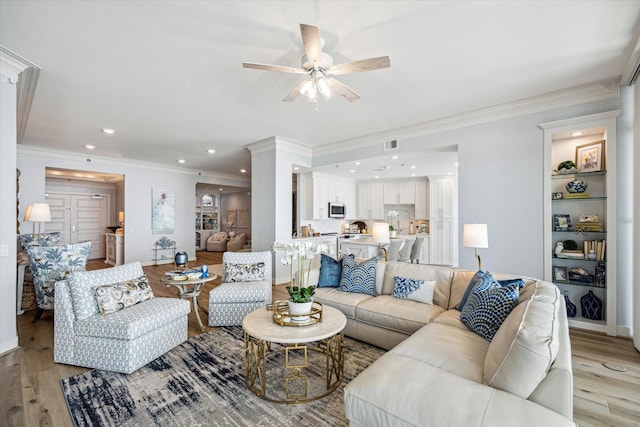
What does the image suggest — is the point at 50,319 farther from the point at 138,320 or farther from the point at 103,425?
the point at 103,425

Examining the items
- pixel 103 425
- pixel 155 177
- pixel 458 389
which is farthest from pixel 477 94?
pixel 155 177

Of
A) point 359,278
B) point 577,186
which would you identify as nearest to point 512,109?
point 577,186

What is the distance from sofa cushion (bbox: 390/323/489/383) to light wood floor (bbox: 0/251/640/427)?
81 centimetres

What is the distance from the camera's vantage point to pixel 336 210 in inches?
314

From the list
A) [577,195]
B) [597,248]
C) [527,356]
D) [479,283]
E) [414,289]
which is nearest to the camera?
[527,356]

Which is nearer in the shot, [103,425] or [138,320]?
[103,425]

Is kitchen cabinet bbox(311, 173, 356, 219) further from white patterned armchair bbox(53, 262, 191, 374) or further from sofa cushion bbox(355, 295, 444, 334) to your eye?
white patterned armchair bbox(53, 262, 191, 374)

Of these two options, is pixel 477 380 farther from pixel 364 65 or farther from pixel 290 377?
pixel 364 65

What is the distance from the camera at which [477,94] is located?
A: 352 centimetres

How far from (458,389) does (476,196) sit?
3.30m

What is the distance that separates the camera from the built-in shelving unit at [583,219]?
323 centimetres

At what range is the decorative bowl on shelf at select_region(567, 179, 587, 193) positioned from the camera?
3.52 m

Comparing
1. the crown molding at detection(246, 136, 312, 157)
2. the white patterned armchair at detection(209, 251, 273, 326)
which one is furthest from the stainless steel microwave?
the white patterned armchair at detection(209, 251, 273, 326)

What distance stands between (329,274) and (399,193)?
19.3 feet
